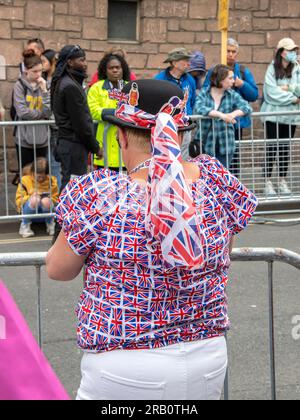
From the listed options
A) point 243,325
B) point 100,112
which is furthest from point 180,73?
point 243,325

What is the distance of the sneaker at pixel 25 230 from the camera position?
29.0 ft

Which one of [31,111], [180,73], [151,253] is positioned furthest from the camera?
[180,73]

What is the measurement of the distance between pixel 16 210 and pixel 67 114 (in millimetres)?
1431

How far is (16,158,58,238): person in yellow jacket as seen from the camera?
895cm

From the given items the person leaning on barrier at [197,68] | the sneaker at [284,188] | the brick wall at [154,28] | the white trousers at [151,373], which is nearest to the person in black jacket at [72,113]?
the sneaker at [284,188]

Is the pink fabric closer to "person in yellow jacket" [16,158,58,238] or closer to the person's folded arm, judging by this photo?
the person's folded arm

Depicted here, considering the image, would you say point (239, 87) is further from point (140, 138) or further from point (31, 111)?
point (140, 138)

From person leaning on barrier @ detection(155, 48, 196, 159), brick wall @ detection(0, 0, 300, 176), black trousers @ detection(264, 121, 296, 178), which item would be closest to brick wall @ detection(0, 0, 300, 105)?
brick wall @ detection(0, 0, 300, 176)

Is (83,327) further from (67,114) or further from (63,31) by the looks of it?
(63,31)

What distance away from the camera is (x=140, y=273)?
251cm

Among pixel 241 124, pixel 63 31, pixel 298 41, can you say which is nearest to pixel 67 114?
pixel 241 124

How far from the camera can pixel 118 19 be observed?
13.6 m

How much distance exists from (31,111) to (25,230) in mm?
1506

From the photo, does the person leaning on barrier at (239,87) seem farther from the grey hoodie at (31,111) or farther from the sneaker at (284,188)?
the grey hoodie at (31,111)
